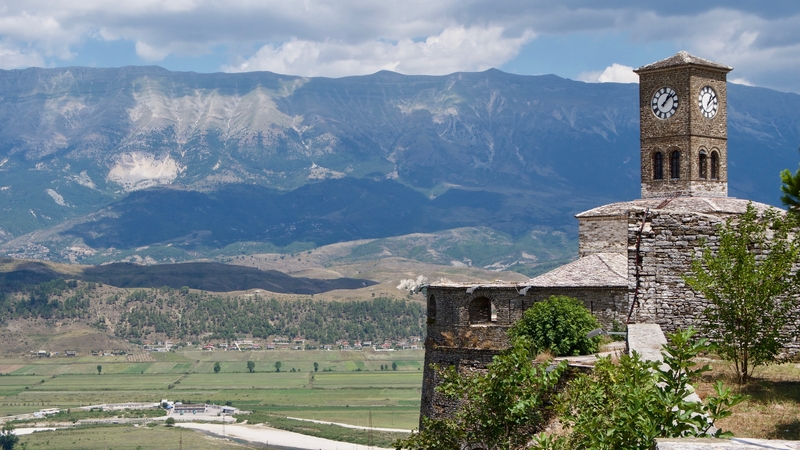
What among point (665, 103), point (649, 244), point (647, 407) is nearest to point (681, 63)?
point (665, 103)

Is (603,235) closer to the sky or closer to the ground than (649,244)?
closer to the sky

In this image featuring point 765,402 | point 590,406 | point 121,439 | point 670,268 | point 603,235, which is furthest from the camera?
point 121,439

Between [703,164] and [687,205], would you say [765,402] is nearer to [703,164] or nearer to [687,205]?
[687,205]

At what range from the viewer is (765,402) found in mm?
20688

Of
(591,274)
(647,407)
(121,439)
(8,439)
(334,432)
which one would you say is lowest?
(8,439)

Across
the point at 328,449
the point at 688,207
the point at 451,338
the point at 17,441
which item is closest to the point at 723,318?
the point at 451,338

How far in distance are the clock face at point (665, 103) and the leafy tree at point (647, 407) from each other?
119 feet

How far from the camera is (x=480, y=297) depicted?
43.4 metres

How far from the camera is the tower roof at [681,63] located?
173 ft

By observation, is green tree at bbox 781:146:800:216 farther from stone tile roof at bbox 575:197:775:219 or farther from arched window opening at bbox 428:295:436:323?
stone tile roof at bbox 575:197:775:219

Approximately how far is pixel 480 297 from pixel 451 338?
1997 mm

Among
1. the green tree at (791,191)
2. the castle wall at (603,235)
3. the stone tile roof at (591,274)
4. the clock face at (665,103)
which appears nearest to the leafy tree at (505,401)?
the green tree at (791,191)

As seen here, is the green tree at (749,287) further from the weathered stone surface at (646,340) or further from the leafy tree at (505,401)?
the leafy tree at (505,401)

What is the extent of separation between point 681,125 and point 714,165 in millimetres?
2901
